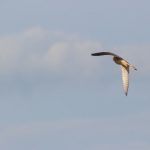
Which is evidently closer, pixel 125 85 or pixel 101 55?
pixel 101 55

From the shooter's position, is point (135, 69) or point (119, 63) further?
point (119, 63)

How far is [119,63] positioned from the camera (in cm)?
4594

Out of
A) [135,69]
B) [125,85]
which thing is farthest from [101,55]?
[125,85]

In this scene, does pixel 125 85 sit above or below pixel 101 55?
below

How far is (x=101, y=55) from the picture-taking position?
38531 mm

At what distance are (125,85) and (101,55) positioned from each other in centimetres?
681

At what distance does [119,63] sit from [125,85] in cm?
231

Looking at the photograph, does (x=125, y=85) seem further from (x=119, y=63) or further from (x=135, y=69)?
(x=135, y=69)

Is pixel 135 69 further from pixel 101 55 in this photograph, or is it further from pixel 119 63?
pixel 119 63

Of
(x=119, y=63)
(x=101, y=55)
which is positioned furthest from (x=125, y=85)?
(x=101, y=55)

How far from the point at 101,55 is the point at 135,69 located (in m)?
3.23

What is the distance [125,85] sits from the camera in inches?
1754

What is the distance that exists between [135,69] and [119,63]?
9617 millimetres

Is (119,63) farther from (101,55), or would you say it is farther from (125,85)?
(101,55)
